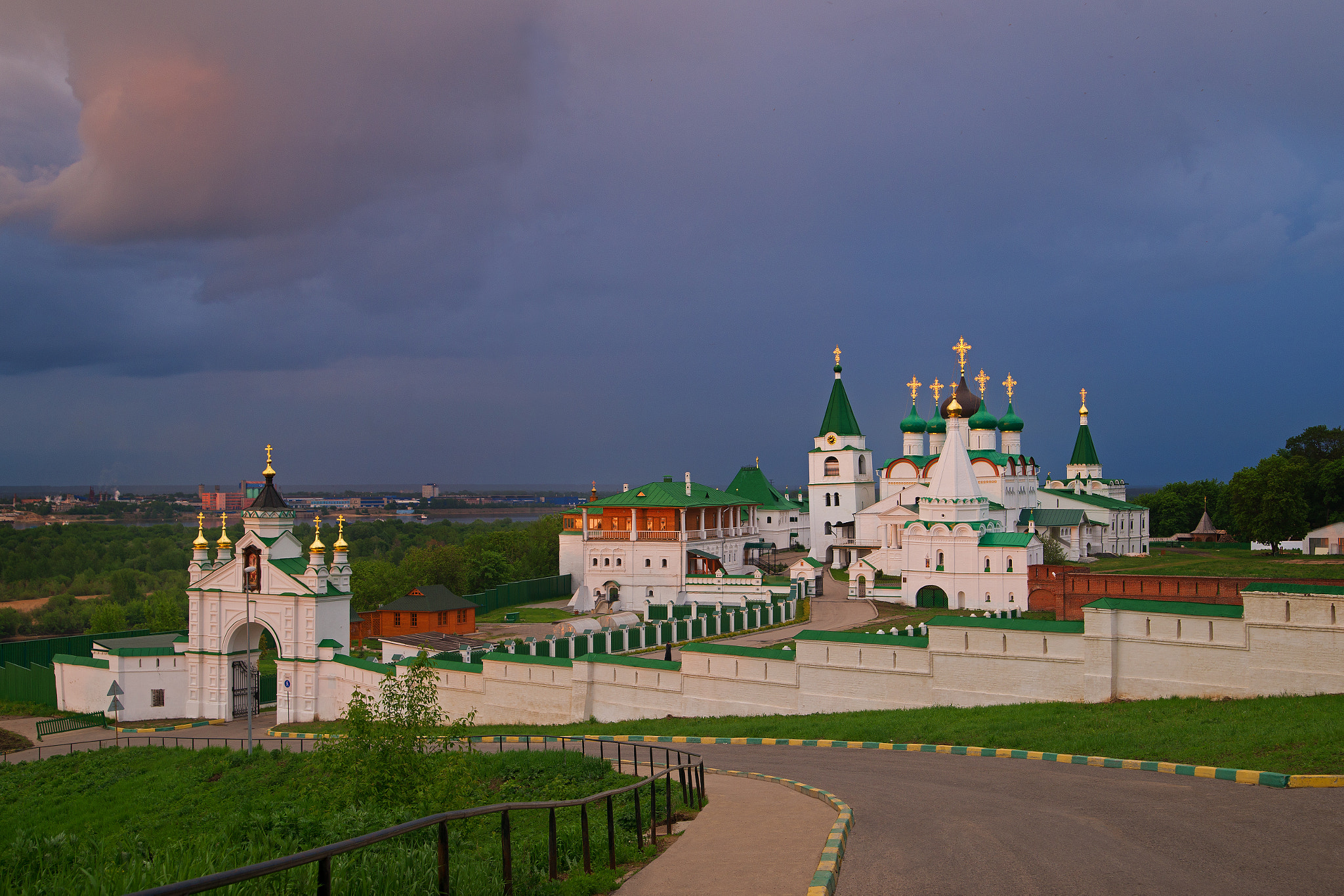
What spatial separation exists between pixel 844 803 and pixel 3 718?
35286 mm

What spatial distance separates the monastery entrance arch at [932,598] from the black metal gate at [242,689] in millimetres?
26913

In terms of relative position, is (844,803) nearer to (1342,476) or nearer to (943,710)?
(943,710)

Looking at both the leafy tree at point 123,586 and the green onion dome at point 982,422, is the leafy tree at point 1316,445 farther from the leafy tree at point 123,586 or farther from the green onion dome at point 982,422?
the leafy tree at point 123,586

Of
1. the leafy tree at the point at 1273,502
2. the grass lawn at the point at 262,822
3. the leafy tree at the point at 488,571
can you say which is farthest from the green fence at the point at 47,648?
the leafy tree at the point at 1273,502

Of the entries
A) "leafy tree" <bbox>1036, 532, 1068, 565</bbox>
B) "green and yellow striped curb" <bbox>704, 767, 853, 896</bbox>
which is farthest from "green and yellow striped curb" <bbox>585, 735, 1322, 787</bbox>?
"leafy tree" <bbox>1036, 532, 1068, 565</bbox>

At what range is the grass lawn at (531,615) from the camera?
155 ft

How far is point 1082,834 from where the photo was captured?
32.4 feet

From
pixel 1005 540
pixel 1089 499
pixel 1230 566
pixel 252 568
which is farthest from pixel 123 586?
pixel 1230 566

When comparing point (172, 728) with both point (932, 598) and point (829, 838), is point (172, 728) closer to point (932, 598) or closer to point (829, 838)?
point (829, 838)

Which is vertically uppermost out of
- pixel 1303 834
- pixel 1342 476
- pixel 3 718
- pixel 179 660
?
pixel 1342 476

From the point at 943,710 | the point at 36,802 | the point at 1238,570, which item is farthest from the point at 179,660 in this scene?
the point at 1238,570

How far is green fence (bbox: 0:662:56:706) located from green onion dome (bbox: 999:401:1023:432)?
163 feet

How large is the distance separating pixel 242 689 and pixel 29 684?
33.2 ft

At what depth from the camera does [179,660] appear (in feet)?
111
